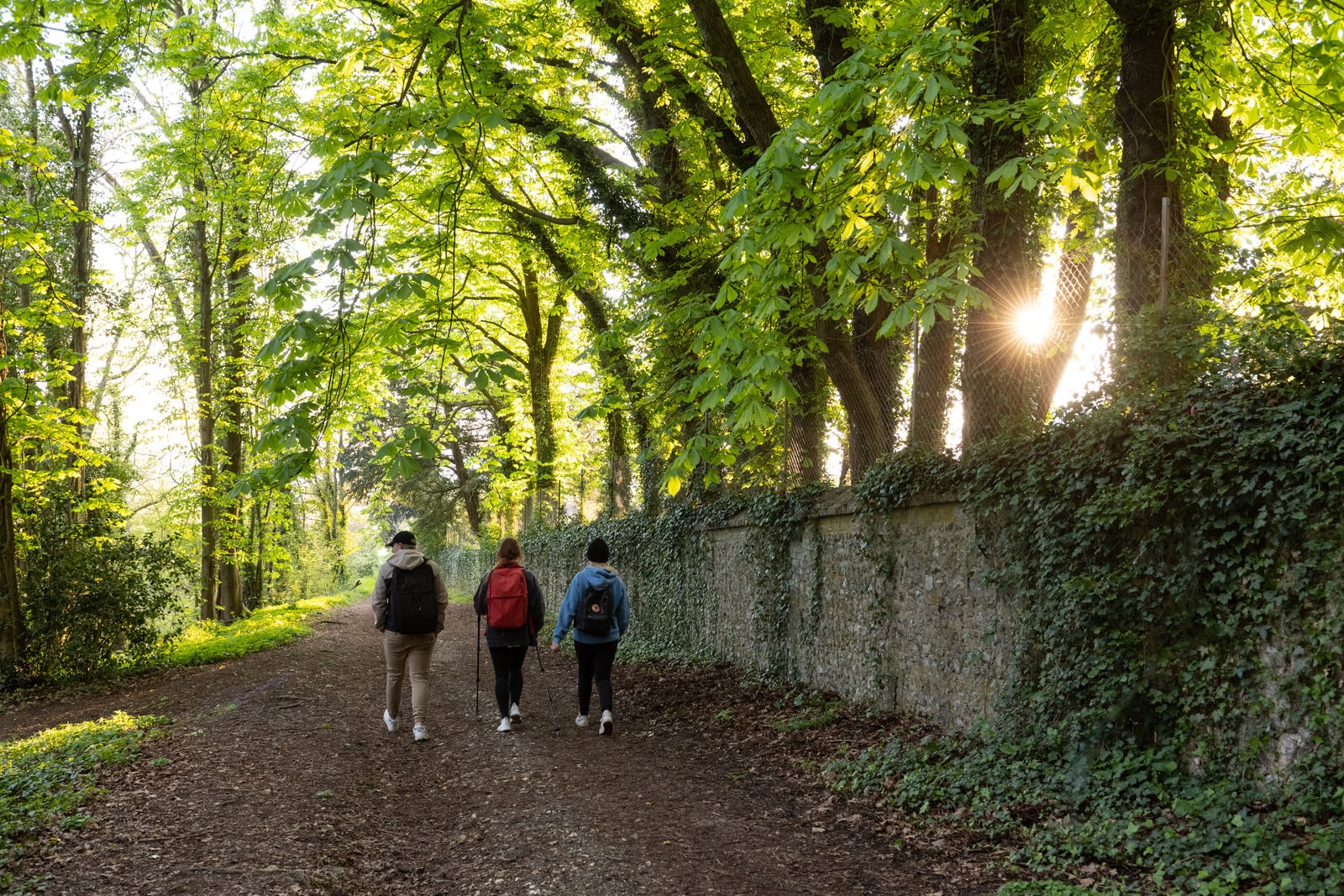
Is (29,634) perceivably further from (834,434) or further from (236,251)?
(834,434)

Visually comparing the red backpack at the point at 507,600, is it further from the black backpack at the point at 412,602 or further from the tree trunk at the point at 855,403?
the tree trunk at the point at 855,403

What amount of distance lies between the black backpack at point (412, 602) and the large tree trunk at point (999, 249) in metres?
5.39

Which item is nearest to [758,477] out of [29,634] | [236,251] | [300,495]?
[29,634]

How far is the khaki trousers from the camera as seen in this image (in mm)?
8375

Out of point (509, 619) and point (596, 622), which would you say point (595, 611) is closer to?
point (596, 622)

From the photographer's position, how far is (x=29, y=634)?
460 inches

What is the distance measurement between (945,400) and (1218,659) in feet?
14.6

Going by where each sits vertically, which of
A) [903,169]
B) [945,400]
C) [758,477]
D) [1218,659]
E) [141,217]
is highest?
[141,217]

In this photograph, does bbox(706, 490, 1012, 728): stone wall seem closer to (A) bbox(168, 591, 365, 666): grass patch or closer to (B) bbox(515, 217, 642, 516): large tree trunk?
(B) bbox(515, 217, 642, 516): large tree trunk

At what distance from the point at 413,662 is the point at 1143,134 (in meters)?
8.11

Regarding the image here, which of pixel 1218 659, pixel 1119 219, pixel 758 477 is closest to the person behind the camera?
pixel 1218 659

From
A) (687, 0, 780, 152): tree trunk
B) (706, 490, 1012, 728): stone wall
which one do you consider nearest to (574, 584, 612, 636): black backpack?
(706, 490, 1012, 728): stone wall

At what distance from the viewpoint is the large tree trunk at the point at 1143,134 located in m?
6.29

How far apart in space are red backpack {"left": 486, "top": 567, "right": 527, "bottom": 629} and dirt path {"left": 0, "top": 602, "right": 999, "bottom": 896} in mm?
1125
